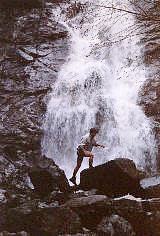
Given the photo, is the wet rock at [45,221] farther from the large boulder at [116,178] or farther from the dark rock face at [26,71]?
the dark rock face at [26,71]

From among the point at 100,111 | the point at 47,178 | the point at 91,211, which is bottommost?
the point at 91,211

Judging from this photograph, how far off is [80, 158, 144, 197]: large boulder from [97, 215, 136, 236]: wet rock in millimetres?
1772

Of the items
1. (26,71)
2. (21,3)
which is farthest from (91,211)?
(21,3)

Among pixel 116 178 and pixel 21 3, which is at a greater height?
pixel 21 3

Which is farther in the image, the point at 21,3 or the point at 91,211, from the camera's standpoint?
the point at 21,3

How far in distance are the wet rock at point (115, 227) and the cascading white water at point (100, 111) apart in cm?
645

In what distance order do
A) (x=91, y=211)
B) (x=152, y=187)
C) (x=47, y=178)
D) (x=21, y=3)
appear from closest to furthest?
(x=91, y=211) < (x=152, y=187) < (x=47, y=178) < (x=21, y=3)

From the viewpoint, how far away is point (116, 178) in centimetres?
849

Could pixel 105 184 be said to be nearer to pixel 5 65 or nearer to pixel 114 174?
pixel 114 174

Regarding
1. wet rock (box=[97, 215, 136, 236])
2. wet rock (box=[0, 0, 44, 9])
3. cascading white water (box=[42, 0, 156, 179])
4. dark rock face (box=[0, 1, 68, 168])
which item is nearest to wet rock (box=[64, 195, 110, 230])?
wet rock (box=[97, 215, 136, 236])

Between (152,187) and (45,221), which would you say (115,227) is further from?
(152,187)

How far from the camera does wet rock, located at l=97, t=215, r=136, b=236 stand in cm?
639

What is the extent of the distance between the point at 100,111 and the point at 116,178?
651 cm

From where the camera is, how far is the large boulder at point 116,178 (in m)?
8.45
